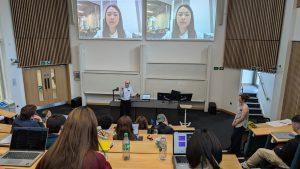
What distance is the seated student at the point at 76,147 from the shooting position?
65.9 inches

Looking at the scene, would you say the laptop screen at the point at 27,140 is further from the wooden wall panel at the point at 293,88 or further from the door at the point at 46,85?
the door at the point at 46,85

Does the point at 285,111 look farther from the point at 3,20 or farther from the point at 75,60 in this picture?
the point at 3,20

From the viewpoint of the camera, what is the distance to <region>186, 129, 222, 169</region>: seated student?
1.33 m

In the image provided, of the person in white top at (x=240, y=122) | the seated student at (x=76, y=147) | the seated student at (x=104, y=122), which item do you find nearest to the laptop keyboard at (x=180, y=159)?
the seated student at (x=76, y=147)

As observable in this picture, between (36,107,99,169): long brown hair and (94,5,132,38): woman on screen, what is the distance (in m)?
7.19

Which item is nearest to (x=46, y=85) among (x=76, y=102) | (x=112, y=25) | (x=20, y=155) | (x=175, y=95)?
(x=76, y=102)

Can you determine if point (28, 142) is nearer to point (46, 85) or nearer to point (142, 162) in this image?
point (142, 162)

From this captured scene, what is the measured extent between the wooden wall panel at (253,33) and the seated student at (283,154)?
342cm

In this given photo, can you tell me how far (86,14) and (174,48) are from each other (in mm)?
3507

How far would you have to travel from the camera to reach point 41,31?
856 centimetres

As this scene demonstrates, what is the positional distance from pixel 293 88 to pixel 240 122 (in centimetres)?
209

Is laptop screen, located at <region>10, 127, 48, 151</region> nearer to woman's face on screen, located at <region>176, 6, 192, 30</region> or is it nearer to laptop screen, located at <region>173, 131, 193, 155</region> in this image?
laptop screen, located at <region>173, 131, 193, 155</region>

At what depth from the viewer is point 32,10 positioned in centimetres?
827

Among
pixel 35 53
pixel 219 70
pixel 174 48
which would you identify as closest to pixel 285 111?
pixel 219 70
